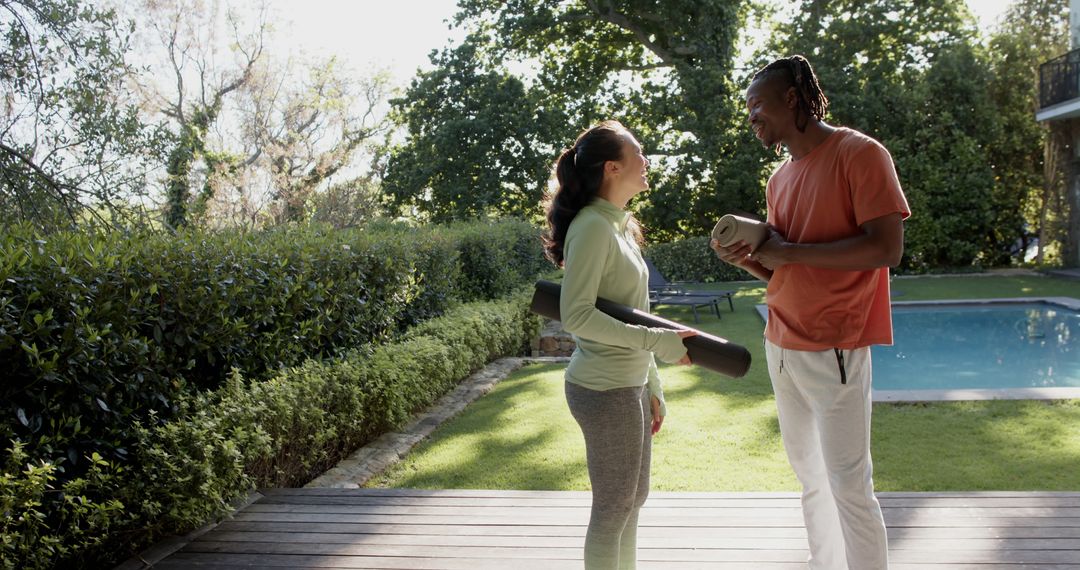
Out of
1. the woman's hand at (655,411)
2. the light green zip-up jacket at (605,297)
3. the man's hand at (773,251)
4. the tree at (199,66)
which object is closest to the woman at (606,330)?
the light green zip-up jacket at (605,297)

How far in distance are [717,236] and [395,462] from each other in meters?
3.04

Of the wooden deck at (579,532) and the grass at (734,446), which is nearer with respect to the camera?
the wooden deck at (579,532)

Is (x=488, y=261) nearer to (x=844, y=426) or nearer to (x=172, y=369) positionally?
(x=172, y=369)

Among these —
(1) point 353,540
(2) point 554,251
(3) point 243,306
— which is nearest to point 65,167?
(3) point 243,306

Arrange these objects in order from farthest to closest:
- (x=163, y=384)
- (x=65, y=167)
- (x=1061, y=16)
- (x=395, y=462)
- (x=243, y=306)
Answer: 1. (x=1061, y=16)
2. (x=65, y=167)
3. (x=395, y=462)
4. (x=243, y=306)
5. (x=163, y=384)

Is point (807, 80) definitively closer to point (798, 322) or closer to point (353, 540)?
point (798, 322)

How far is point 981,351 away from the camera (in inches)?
382

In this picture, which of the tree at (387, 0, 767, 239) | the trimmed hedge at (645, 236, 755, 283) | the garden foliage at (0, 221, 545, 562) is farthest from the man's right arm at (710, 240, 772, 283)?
the tree at (387, 0, 767, 239)

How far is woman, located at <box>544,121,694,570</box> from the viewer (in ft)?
6.62

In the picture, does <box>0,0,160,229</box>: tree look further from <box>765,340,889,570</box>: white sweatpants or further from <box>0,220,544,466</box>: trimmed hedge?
<box>765,340,889,570</box>: white sweatpants

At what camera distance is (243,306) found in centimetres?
407

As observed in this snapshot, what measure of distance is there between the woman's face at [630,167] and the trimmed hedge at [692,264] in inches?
608

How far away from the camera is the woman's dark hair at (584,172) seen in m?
2.14

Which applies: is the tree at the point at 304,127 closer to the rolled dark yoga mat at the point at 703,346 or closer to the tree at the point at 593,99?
the tree at the point at 593,99
